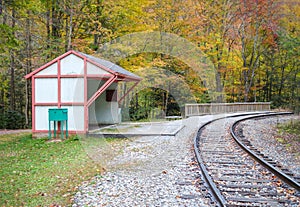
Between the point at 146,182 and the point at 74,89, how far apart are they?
7006 mm

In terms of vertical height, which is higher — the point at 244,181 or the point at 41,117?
the point at 41,117

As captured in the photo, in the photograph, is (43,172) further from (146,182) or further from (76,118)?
(76,118)

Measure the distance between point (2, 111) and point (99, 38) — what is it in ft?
27.1

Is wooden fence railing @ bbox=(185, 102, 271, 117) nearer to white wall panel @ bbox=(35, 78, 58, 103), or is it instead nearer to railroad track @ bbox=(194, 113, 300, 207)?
white wall panel @ bbox=(35, 78, 58, 103)

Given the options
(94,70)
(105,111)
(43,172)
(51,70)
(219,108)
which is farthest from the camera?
(219,108)

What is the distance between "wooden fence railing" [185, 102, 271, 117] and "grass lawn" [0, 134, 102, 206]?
447 inches

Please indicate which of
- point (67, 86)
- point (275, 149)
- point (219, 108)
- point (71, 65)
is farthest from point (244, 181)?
point (219, 108)

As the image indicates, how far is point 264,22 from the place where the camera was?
29.5 m

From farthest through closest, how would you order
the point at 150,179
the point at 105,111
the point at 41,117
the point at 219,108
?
the point at 219,108, the point at 105,111, the point at 41,117, the point at 150,179

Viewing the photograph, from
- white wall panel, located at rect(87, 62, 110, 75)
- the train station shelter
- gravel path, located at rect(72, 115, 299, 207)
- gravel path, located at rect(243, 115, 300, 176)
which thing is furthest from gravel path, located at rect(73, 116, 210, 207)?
white wall panel, located at rect(87, 62, 110, 75)

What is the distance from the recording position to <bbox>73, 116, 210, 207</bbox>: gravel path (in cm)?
472

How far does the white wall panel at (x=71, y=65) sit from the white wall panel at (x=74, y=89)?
314 mm

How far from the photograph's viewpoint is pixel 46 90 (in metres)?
11.9

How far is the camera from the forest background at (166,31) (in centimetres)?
1836
